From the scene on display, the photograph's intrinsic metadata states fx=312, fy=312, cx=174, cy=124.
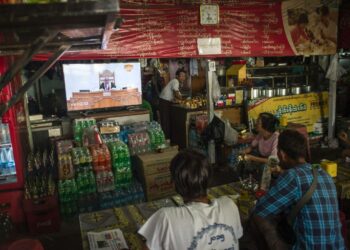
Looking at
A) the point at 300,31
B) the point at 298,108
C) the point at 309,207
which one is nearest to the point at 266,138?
the point at 309,207

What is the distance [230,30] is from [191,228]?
13.9 feet

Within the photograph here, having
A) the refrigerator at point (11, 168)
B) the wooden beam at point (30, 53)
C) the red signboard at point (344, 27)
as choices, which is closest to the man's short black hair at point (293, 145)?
the wooden beam at point (30, 53)

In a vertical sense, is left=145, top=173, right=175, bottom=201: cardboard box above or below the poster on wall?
below

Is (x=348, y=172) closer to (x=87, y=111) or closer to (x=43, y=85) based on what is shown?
(x=87, y=111)

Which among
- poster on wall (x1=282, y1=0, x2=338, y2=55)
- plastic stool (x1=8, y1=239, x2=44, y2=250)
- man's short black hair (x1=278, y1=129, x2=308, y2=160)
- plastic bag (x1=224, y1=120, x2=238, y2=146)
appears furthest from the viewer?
plastic bag (x1=224, y1=120, x2=238, y2=146)

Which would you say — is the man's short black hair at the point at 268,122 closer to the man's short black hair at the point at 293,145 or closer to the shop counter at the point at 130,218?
the shop counter at the point at 130,218

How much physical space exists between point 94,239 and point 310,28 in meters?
5.53

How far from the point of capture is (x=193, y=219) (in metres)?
1.62

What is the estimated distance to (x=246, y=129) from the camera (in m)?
6.69

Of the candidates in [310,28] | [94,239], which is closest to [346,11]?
[310,28]

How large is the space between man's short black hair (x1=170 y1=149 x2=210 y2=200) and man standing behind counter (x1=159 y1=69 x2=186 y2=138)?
5.55 metres

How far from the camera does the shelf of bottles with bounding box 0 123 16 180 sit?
3.90 m

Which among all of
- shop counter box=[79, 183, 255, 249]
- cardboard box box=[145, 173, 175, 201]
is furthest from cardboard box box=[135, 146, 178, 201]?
shop counter box=[79, 183, 255, 249]

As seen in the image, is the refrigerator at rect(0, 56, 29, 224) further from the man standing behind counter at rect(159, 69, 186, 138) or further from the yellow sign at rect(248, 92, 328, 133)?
the yellow sign at rect(248, 92, 328, 133)
